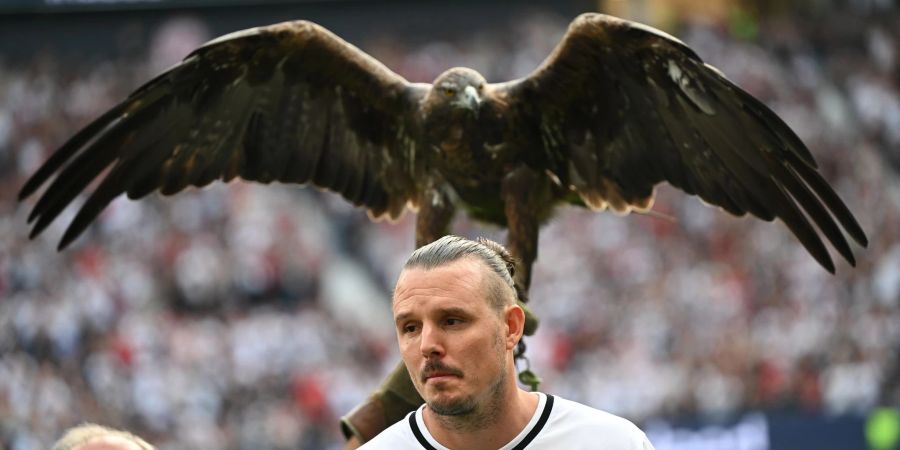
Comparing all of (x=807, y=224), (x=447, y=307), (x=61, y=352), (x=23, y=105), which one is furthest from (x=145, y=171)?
(x=23, y=105)

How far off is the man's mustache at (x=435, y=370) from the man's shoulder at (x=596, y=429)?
27 centimetres

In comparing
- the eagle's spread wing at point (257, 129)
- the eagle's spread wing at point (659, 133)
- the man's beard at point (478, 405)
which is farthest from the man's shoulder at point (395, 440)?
the eagle's spread wing at point (257, 129)

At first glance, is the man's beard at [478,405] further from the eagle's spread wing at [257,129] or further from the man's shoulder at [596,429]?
the eagle's spread wing at [257,129]

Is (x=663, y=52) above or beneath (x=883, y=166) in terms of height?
beneath

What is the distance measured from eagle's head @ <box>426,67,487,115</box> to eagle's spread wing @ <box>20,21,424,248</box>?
26cm

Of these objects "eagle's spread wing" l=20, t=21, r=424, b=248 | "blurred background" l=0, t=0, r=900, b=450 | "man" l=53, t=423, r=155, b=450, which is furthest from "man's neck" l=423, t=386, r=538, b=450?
"blurred background" l=0, t=0, r=900, b=450

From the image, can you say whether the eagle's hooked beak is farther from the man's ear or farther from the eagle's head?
the man's ear

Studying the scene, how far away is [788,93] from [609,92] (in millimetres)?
12376

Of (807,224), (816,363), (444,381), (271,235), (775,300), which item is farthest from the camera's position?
(271,235)

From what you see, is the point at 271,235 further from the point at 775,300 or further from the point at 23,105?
the point at 775,300

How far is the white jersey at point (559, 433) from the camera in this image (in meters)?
2.63

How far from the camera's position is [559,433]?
2.65 metres

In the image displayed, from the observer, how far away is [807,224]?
4699 mm

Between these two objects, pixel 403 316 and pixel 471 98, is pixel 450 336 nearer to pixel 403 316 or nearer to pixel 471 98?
pixel 403 316
